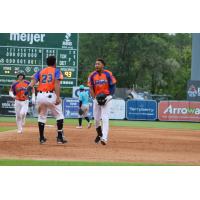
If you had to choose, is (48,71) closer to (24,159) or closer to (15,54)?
(24,159)

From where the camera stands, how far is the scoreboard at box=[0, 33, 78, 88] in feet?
117

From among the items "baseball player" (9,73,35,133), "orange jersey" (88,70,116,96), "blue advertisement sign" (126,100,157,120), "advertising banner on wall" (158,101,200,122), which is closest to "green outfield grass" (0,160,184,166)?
"orange jersey" (88,70,116,96)

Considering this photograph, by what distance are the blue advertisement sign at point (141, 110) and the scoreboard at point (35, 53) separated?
178 inches

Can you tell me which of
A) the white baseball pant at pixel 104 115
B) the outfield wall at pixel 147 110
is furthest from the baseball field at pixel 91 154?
the outfield wall at pixel 147 110

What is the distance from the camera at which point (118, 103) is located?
38750 mm

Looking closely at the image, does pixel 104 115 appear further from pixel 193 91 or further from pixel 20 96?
pixel 193 91

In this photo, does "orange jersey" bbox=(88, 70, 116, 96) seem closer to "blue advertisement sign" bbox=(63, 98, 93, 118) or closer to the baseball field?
the baseball field

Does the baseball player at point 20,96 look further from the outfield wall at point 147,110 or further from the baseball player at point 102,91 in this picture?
the outfield wall at point 147,110

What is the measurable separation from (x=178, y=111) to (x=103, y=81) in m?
24.4

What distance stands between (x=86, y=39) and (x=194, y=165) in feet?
191

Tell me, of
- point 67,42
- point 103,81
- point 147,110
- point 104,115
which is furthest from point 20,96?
point 147,110

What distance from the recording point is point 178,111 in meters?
38.9

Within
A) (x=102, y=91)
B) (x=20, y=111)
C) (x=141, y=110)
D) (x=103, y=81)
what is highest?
(x=103, y=81)

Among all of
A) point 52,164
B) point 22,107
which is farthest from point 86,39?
point 52,164
